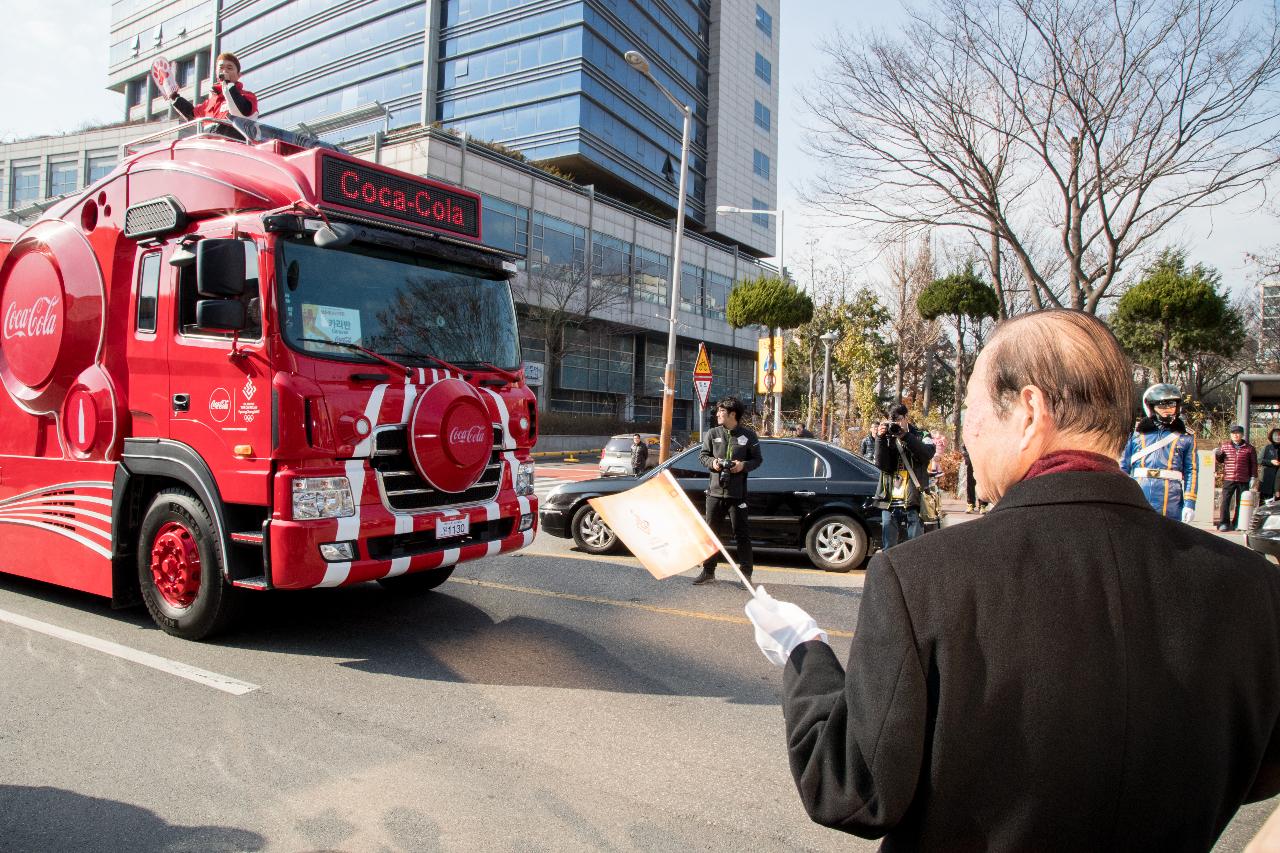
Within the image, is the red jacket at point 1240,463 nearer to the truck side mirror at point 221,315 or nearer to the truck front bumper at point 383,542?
the truck front bumper at point 383,542

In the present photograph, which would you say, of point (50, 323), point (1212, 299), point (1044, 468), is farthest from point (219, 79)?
point (1212, 299)

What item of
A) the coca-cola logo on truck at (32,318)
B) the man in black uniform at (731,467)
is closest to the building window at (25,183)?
the coca-cola logo on truck at (32,318)

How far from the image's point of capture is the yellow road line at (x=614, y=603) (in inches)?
259

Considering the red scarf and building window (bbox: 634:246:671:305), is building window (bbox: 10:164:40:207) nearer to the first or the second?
building window (bbox: 634:246:671:305)

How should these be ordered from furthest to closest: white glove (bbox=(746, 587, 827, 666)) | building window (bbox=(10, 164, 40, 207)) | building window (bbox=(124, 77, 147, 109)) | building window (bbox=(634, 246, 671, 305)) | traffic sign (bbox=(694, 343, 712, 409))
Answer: building window (bbox=(124, 77, 147, 109)) < building window (bbox=(10, 164, 40, 207)) < building window (bbox=(634, 246, 671, 305)) < traffic sign (bbox=(694, 343, 712, 409)) < white glove (bbox=(746, 587, 827, 666))

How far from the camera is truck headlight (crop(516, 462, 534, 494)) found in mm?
6402

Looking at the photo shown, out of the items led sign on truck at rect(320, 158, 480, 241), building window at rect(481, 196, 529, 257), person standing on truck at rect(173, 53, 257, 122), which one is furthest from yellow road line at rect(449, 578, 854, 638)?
building window at rect(481, 196, 529, 257)

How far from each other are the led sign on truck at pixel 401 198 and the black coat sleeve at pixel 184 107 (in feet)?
8.26

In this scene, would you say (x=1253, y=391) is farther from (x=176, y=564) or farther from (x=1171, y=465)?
(x=176, y=564)

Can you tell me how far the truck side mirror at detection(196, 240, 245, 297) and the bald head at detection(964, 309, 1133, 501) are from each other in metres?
4.68

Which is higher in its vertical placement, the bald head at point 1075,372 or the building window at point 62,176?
the building window at point 62,176

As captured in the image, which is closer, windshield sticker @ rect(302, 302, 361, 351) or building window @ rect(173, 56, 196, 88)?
windshield sticker @ rect(302, 302, 361, 351)

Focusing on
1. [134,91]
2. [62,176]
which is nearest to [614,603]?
[62,176]

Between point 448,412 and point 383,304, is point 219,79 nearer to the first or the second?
point 383,304
